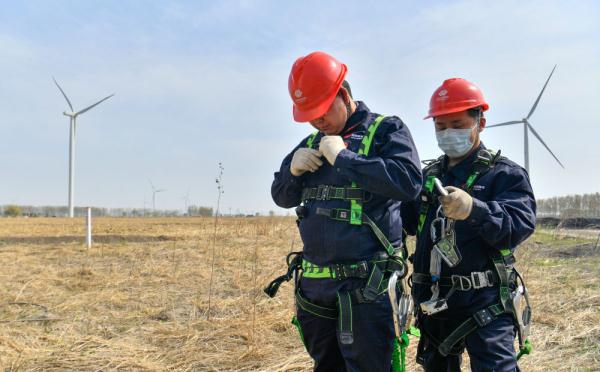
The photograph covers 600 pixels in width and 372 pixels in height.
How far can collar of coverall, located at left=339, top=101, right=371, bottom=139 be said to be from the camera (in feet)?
7.73

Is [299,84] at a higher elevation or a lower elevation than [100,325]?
higher

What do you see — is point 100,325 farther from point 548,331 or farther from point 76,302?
point 548,331

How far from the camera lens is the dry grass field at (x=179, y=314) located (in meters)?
4.00

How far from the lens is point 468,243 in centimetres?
242

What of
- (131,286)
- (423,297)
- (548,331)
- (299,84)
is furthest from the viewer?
(131,286)

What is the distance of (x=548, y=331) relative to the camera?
478 centimetres

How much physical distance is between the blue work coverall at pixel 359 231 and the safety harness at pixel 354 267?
24 mm

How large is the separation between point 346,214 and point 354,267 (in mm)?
249

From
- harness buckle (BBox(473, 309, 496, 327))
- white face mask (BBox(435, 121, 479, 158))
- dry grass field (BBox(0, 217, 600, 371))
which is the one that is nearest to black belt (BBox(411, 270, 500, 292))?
harness buckle (BBox(473, 309, 496, 327))

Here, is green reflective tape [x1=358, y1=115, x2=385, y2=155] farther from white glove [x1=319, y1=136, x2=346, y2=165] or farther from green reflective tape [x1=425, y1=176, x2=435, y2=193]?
green reflective tape [x1=425, y1=176, x2=435, y2=193]

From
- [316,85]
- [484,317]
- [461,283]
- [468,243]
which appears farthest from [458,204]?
[316,85]

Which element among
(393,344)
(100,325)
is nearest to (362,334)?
(393,344)

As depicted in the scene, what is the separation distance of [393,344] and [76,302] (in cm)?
515

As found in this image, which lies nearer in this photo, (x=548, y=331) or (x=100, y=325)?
(x=548, y=331)
